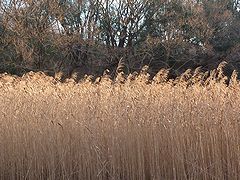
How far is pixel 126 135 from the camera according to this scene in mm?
3971

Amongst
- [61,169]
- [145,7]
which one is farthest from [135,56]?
[61,169]

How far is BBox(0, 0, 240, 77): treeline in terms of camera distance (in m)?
14.7

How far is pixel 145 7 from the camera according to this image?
16031mm

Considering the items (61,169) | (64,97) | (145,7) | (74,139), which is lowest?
(61,169)

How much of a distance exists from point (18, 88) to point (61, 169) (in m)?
1.46

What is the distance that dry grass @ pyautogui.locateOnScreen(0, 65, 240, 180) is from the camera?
372 cm

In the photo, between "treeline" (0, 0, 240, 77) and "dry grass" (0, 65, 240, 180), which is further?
"treeline" (0, 0, 240, 77)

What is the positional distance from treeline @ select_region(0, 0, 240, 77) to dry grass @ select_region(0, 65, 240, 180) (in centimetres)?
1008

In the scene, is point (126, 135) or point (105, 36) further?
point (105, 36)

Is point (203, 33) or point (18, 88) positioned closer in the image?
point (18, 88)

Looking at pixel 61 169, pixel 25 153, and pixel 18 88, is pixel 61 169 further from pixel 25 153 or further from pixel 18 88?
pixel 18 88

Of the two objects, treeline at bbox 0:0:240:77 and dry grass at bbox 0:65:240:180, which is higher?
treeline at bbox 0:0:240:77

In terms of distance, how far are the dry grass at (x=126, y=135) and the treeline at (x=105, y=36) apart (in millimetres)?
10084

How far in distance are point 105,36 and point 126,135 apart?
40.2ft
